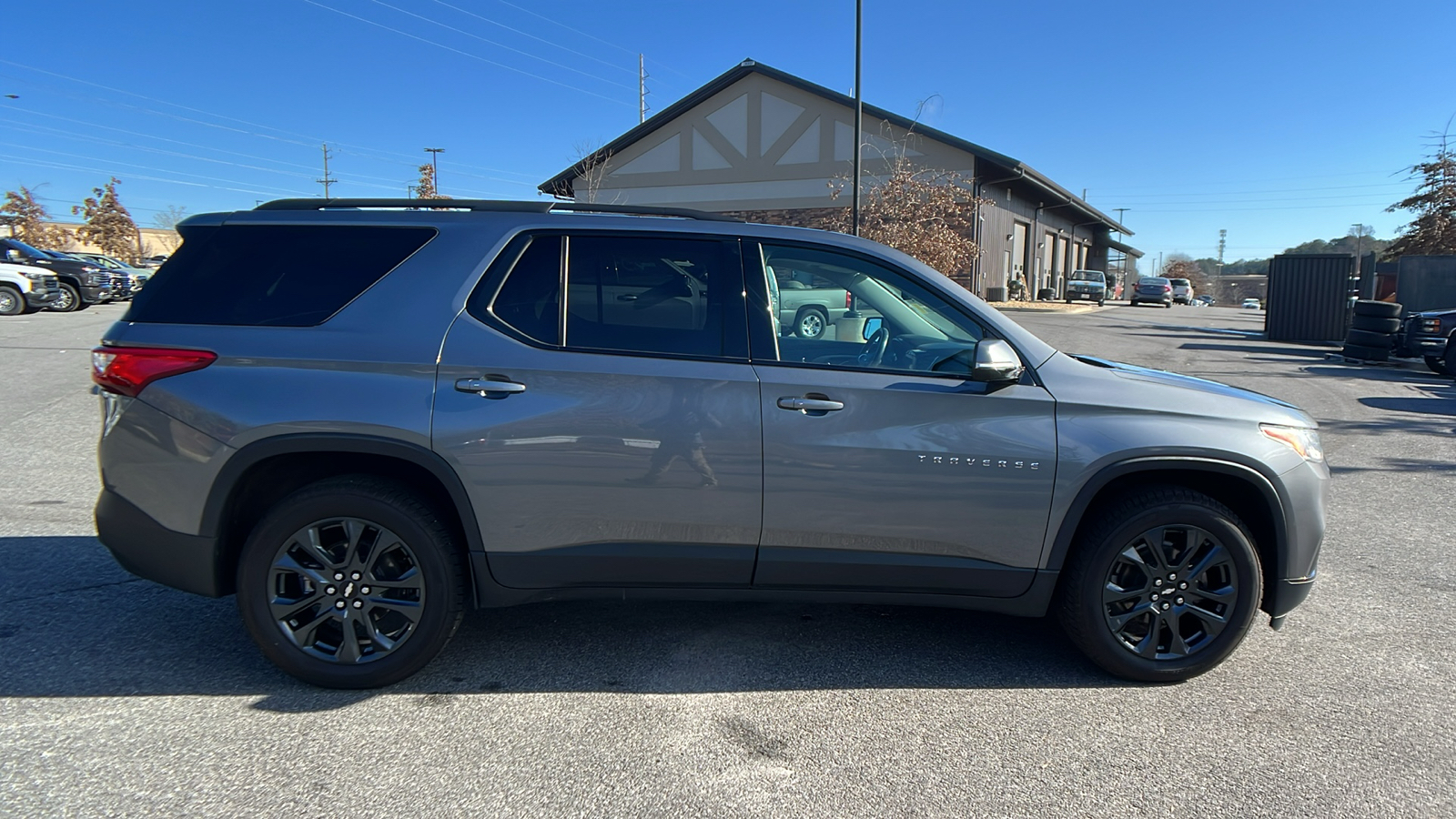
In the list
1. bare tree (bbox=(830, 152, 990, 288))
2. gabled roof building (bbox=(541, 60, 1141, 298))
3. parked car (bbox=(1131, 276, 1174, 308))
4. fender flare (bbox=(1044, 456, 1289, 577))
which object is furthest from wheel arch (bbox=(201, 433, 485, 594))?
parked car (bbox=(1131, 276, 1174, 308))

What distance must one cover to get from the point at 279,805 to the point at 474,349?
164 cm

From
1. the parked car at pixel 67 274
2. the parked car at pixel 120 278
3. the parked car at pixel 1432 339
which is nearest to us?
the parked car at pixel 1432 339

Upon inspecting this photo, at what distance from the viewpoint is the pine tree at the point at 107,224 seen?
2270 inches

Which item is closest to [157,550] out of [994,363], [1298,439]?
[994,363]

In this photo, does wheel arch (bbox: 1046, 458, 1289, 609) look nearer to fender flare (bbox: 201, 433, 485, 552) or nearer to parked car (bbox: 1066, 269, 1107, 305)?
fender flare (bbox: 201, 433, 485, 552)

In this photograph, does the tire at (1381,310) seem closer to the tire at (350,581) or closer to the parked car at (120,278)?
the tire at (350,581)

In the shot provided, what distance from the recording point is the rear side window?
11.1ft

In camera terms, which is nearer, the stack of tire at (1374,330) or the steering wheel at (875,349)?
the steering wheel at (875,349)

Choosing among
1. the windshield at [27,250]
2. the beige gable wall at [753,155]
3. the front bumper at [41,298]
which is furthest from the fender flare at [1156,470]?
the beige gable wall at [753,155]

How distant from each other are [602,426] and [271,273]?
150 centimetres

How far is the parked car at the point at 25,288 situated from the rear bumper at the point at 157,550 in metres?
22.6

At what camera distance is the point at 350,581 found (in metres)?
3.35

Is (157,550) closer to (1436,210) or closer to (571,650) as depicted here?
(571,650)

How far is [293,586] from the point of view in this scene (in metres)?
3.39
